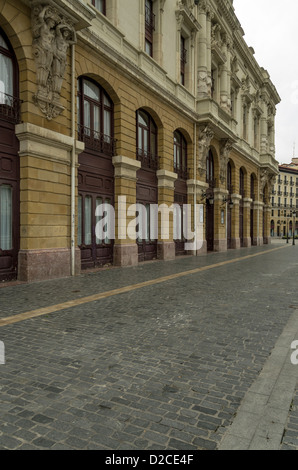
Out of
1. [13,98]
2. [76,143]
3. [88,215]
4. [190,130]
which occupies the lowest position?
[88,215]

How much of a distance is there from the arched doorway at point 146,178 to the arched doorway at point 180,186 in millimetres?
2649

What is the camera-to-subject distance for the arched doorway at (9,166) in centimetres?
1018

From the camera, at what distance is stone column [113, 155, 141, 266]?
14844mm

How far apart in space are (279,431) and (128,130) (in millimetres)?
14267

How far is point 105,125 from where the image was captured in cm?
1486

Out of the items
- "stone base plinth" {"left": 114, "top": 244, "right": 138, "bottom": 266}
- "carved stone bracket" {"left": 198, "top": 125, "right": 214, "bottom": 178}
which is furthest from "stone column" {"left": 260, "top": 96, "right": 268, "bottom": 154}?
"stone base plinth" {"left": 114, "top": 244, "right": 138, "bottom": 266}

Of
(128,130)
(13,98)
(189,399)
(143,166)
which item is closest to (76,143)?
(13,98)

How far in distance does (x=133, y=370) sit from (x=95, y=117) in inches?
486

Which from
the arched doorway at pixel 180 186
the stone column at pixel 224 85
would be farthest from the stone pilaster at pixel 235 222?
the arched doorway at pixel 180 186

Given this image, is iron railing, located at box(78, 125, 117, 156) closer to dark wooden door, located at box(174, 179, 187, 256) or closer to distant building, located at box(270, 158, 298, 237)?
dark wooden door, located at box(174, 179, 187, 256)

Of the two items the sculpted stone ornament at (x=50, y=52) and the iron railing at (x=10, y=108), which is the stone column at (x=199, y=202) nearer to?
the sculpted stone ornament at (x=50, y=52)

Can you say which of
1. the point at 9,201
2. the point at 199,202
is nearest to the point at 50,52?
the point at 9,201

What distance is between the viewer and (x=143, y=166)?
56.7 feet

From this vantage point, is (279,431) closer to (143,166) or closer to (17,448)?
(17,448)
